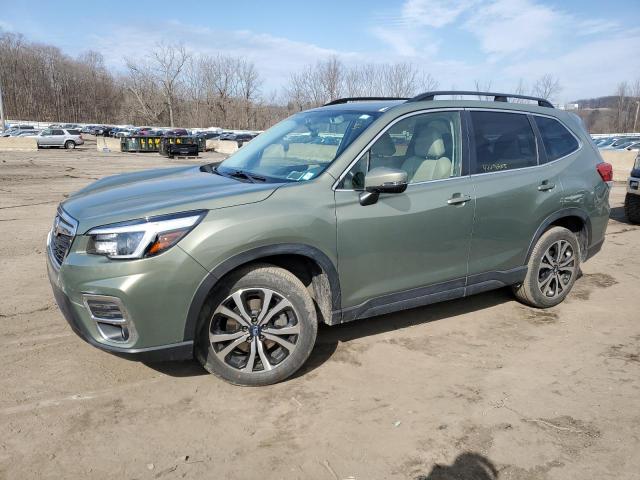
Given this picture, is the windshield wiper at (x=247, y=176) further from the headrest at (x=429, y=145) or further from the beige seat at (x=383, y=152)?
the headrest at (x=429, y=145)

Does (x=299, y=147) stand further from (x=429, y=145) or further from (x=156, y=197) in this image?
(x=156, y=197)

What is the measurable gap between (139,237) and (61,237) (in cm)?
74

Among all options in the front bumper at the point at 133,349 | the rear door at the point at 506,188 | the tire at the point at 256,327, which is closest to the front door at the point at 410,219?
the rear door at the point at 506,188

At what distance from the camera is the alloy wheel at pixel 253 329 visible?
3133mm

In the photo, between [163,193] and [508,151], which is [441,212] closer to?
[508,151]

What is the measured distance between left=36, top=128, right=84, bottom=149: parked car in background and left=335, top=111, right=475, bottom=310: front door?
40.9 metres

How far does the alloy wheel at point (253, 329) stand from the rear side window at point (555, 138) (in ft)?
9.55

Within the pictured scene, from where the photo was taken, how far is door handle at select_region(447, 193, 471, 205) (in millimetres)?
→ 3781

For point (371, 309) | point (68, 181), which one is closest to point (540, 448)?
point (371, 309)

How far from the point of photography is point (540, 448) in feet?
8.96

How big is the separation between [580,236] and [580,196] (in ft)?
1.51

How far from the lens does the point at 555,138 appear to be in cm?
463

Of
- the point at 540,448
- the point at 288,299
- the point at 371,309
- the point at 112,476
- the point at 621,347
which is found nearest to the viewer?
the point at 112,476

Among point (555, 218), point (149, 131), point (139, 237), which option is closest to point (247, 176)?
point (139, 237)
